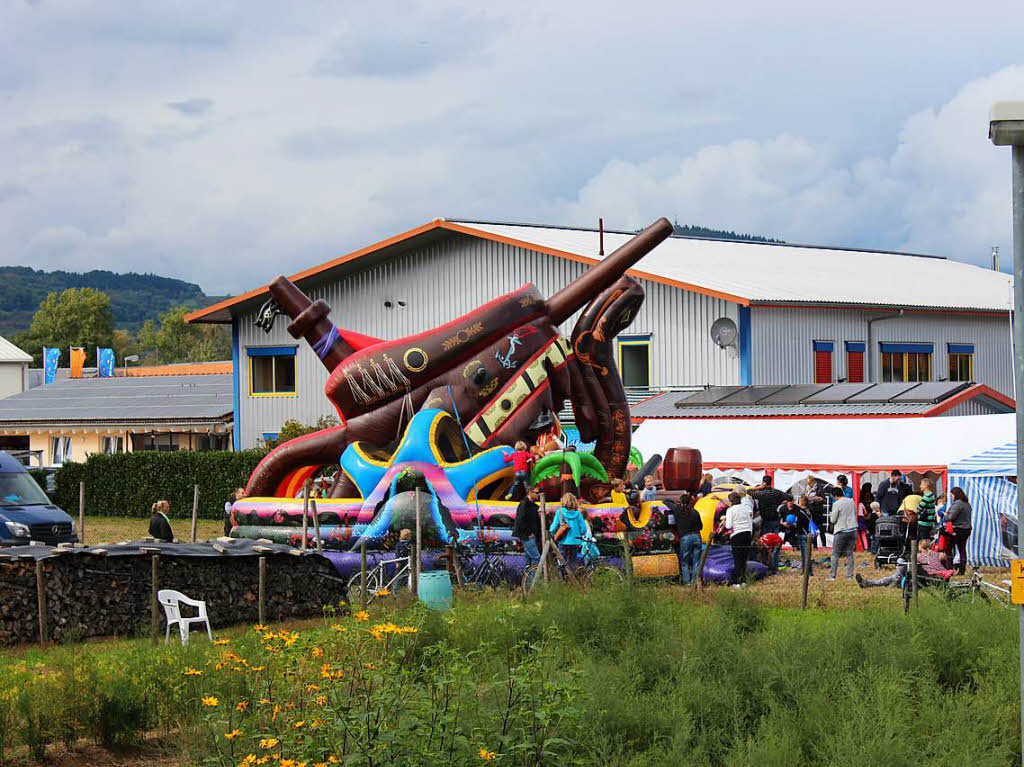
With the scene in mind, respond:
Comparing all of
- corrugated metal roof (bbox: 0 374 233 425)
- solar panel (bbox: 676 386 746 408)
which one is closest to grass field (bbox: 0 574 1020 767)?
solar panel (bbox: 676 386 746 408)

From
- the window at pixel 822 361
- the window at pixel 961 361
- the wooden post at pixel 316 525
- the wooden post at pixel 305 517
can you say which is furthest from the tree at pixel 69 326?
the wooden post at pixel 316 525

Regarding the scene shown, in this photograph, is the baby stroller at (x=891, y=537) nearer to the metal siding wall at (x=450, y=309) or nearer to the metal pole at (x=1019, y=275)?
the metal siding wall at (x=450, y=309)

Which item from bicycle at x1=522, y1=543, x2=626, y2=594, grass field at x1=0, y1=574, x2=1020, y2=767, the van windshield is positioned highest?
the van windshield

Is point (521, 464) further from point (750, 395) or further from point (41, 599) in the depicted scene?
point (750, 395)

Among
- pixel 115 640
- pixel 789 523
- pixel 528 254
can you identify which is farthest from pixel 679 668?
pixel 528 254

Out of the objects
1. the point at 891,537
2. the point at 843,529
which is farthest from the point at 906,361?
the point at 843,529

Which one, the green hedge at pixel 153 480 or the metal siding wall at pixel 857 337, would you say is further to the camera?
the green hedge at pixel 153 480

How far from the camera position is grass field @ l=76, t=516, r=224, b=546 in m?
34.3

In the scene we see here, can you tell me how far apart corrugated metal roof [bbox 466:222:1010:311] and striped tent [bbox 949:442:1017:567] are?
39.1 feet

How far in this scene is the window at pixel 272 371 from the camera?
43688 millimetres

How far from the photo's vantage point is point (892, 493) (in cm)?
2566

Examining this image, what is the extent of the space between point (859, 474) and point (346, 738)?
2072 centimetres

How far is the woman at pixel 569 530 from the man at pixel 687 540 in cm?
207

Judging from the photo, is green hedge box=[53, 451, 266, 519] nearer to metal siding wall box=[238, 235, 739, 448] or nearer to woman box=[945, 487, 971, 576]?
metal siding wall box=[238, 235, 739, 448]
